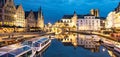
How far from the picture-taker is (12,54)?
31.3m

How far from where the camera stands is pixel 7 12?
112 metres

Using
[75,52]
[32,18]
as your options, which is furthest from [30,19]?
[75,52]

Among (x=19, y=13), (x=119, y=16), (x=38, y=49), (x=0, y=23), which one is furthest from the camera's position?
(x=19, y=13)

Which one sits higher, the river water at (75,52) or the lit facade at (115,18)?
the lit facade at (115,18)

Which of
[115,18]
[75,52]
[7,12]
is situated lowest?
[75,52]

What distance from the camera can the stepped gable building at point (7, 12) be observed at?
106 meters

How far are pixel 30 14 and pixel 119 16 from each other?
6734 centimetres

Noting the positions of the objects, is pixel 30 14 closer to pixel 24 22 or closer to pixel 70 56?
pixel 24 22

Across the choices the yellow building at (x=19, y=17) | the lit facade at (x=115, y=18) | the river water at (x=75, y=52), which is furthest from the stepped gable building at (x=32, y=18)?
the river water at (x=75, y=52)

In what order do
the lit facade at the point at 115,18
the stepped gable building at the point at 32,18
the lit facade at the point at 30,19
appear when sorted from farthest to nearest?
the stepped gable building at the point at 32,18 → the lit facade at the point at 30,19 → the lit facade at the point at 115,18

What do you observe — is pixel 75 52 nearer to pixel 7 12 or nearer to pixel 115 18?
pixel 7 12

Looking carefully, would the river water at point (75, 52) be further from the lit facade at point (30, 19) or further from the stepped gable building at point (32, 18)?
the stepped gable building at point (32, 18)

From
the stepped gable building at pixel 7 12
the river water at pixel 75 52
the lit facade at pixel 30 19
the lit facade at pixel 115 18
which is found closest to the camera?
the river water at pixel 75 52

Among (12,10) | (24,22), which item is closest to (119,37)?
(12,10)
